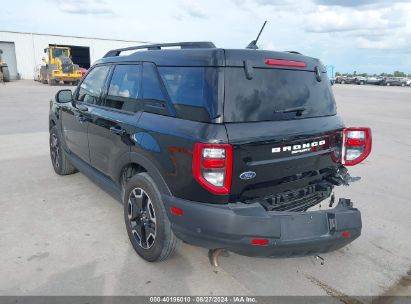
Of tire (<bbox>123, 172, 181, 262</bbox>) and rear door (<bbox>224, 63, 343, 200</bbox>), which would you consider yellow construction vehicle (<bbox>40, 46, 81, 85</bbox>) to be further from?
rear door (<bbox>224, 63, 343, 200</bbox>)

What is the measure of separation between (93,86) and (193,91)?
2075mm

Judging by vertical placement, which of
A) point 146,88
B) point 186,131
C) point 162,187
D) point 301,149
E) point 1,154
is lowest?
point 1,154

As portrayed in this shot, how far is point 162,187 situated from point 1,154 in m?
5.51

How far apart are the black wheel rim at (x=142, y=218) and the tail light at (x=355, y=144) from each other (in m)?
1.93

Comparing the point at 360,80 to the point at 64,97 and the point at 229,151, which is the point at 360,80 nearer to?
the point at 64,97

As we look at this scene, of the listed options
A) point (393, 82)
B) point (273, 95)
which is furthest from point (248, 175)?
point (393, 82)

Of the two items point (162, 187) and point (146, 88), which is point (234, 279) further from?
point (146, 88)

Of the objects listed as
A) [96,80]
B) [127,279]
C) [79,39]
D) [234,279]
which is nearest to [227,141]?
[234,279]

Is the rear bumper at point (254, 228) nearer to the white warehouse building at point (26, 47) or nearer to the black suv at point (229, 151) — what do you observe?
the black suv at point (229, 151)

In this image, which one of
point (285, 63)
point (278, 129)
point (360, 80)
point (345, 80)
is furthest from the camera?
point (345, 80)

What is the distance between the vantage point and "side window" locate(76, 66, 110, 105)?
13.2 feet

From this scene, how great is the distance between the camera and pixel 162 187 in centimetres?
286

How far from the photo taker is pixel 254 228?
2.53 metres

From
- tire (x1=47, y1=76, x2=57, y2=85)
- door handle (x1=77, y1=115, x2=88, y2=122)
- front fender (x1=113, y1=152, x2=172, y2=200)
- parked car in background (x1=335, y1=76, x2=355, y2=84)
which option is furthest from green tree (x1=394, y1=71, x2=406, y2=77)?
front fender (x1=113, y1=152, x2=172, y2=200)
